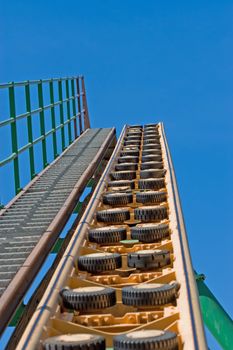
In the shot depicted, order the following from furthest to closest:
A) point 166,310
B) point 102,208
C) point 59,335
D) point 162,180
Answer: point 162,180 < point 102,208 < point 166,310 < point 59,335

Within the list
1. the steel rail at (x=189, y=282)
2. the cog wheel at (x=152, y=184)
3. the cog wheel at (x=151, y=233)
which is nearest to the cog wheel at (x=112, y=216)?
the steel rail at (x=189, y=282)

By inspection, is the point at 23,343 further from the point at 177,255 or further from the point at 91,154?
the point at 91,154

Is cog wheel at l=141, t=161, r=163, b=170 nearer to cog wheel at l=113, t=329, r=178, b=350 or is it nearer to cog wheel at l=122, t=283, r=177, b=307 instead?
cog wheel at l=122, t=283, r=177, b=307

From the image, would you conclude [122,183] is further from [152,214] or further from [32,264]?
[32,264]

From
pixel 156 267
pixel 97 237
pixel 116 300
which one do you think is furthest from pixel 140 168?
pixel 116 300

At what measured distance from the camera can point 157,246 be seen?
5.43 m

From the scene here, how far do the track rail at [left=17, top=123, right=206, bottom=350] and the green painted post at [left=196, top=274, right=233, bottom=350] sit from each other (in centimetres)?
109

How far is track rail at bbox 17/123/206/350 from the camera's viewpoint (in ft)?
11.5

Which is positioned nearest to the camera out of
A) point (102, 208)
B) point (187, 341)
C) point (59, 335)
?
point (187, 341)

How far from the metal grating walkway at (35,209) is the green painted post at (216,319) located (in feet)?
5.62

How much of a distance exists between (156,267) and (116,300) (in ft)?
2.24

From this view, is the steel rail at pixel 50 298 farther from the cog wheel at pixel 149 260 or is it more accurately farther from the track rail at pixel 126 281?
the cog wheel at pixel 149 260

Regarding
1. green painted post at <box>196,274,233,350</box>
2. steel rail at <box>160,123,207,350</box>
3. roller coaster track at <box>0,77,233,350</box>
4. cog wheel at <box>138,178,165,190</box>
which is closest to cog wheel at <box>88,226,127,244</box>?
roller coaster track at <box>0,77,233,350</box>

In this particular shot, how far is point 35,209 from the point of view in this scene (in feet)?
26.9
